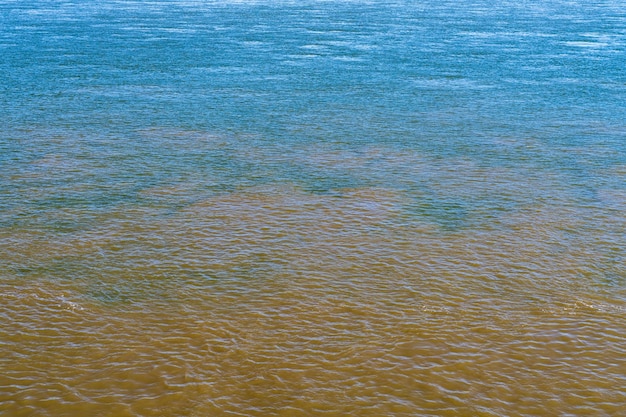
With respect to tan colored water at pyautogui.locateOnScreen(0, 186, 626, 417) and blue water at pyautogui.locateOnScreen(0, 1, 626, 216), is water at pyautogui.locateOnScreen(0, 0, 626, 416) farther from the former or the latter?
blue water at pyautogui.locateOnScreen(0, 1, 626, 216)

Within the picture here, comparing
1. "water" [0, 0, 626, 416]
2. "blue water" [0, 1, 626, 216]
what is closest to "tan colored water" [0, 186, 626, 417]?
"water" [0, 0, 626, 416]

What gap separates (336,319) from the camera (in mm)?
22078

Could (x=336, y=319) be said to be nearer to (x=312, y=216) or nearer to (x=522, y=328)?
(x=522, y=328)

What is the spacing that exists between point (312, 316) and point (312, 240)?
5.72 meters

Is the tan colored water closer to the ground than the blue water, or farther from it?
closer to the ground

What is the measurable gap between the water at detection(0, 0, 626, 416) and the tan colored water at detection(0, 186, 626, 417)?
0.08m

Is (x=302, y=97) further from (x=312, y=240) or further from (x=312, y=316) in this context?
(x=312, y=316)

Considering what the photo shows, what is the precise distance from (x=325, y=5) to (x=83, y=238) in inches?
3844

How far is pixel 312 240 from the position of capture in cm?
2762

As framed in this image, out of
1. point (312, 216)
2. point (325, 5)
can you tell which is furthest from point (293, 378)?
point (325, 5)


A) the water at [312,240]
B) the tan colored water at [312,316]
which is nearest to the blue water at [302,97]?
the water at [312,240]

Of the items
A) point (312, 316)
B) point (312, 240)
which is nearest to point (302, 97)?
point (312, 240)

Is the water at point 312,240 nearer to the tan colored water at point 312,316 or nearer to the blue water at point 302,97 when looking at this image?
the tan colored water at point 312,316

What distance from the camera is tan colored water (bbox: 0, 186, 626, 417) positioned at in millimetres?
18578
